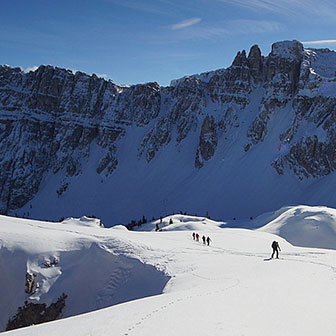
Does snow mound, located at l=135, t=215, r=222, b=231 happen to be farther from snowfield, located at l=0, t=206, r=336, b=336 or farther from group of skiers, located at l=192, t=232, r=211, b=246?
group of skiers, located at l=192, t=232, r=211, b=246

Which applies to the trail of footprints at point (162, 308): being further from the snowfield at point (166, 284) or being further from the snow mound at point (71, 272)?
the snow mound at point (71, 272)

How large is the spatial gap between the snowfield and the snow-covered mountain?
51.1 meters

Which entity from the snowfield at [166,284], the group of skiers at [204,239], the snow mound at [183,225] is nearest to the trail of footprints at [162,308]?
the snowfield at [166,284]

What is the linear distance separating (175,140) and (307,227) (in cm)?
6994

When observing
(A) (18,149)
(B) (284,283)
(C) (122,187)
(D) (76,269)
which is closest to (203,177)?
(C) (122,187)

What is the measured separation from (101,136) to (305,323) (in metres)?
119

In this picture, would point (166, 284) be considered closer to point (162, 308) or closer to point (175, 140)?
point (162, 308)

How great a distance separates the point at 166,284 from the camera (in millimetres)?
20578

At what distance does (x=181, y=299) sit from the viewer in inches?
570

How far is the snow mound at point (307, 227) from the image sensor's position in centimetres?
4644

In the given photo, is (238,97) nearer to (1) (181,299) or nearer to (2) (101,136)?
(2) (101,136)

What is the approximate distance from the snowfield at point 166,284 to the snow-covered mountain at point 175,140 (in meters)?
51.1

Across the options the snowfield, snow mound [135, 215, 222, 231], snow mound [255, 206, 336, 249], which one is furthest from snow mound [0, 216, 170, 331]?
snow mound [255, 206, 336, 249]

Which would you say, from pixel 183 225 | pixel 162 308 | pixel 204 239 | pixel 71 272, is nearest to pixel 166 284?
pixel 162 308
